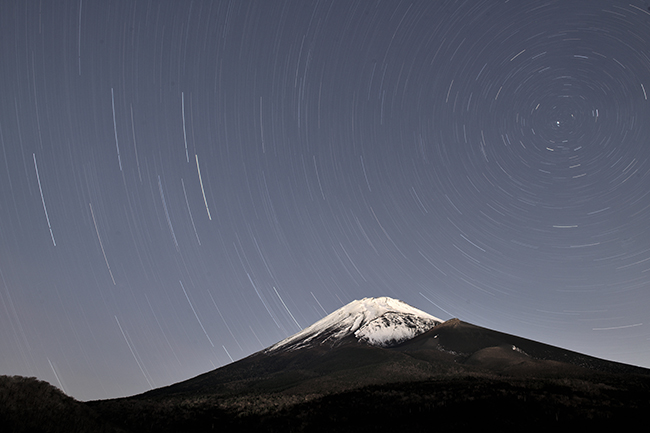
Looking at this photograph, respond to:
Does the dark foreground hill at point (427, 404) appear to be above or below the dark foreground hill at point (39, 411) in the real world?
below

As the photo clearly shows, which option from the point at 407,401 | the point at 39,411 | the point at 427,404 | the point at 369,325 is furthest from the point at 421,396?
the point at 369,325

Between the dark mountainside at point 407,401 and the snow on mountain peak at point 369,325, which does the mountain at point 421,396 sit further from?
the snow on mountain peak at point 369,325

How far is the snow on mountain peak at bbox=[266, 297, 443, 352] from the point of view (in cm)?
11950

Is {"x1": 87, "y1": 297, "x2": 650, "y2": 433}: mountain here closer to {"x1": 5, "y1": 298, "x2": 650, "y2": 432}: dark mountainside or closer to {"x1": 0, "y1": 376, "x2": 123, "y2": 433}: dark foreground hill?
{"x1": 5, "y1": 298, "x2": 650, "y2": 432}: dark mountainside

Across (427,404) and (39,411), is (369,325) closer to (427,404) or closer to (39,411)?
(427,404)

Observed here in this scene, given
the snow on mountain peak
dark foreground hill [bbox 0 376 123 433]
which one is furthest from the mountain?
the snow on mountain peak

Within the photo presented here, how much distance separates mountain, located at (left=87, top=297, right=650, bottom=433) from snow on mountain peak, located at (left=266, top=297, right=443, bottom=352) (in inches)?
894

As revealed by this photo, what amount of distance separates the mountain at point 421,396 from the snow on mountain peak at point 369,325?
22.7m

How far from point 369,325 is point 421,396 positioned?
303ft

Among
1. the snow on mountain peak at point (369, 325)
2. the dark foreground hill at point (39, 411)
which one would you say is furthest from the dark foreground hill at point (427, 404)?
the snow on mountain peak at point (369, 325)

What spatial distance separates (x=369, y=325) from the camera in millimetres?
128500

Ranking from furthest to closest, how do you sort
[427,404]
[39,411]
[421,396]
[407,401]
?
[421,396], [407,401], [427,404], [39,411]

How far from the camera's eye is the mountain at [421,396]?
29.6m

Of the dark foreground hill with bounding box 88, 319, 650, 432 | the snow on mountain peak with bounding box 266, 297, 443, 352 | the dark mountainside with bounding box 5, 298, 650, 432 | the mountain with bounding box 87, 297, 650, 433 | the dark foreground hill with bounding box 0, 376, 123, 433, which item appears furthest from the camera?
the snow on mountain peak with bounding box 266, 297, 443, 352
